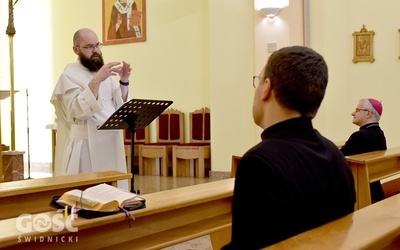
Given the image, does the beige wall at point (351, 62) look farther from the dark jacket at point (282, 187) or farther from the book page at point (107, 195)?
the dark jacket at point (282, 187)

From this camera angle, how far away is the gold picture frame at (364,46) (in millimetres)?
7586

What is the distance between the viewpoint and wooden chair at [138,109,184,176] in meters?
9.44

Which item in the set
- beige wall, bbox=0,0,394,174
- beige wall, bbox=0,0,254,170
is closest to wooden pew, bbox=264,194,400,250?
beige wall, bbox=0,0,394,174

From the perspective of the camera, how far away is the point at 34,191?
3.04 m

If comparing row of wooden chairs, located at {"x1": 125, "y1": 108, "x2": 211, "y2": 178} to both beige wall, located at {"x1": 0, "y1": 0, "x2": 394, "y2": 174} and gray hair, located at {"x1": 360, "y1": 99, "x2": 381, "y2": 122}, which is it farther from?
gray hair, located at {"x1": 360, "y1": 99, "x2": 381, "y2": 122}

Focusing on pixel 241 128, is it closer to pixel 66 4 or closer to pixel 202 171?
pixel 202 171

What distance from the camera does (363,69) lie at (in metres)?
7.69

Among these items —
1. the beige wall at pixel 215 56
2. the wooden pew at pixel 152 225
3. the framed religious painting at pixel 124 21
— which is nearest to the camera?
the wooden pew at pixel 152 225

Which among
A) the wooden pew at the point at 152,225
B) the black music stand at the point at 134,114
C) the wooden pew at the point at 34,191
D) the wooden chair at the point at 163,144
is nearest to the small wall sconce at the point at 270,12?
the wooden chair at the point at 163,144

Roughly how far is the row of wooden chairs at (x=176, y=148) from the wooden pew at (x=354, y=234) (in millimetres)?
7024

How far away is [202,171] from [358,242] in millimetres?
7453

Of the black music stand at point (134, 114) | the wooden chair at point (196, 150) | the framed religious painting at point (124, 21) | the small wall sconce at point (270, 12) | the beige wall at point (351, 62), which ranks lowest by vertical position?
the wooden chair at point (196, 150)

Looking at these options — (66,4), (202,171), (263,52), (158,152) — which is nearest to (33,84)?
(66,4)

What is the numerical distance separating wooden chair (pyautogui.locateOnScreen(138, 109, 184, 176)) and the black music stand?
496 centimetres
